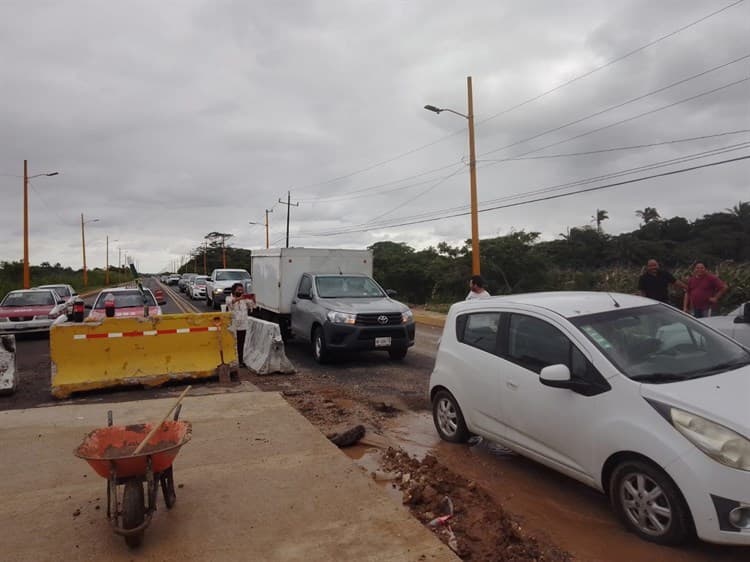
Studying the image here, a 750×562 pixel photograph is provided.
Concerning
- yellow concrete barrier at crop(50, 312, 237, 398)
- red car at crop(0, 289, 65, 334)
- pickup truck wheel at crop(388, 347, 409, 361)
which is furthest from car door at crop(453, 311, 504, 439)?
red car at crop(0, 289, 65, 334)

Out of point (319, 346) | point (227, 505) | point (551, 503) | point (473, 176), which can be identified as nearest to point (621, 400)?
point (551, 503)

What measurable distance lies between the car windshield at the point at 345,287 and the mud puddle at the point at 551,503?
5496mm

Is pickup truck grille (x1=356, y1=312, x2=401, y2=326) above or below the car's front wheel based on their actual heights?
above

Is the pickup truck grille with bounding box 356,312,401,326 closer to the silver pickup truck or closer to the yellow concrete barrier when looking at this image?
the silver pickup truck

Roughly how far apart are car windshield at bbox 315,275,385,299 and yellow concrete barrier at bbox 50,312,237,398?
9.05 ft

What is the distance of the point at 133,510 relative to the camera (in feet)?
11.3

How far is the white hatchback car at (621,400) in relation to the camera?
3273 mm

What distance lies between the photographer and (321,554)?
341 centimetres

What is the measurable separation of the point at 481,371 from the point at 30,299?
16.8 m

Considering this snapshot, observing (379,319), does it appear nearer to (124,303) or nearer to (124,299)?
(124,303)

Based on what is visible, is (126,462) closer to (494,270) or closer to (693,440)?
(693,440)

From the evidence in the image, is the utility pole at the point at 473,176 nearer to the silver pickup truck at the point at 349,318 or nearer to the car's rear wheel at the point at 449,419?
the silver pickup truck at the point at 349,318

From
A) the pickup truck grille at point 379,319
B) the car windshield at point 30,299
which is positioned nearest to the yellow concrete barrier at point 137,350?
the pickup truck grille at point 379,319

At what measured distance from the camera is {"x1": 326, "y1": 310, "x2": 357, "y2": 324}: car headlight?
33.6 ft
